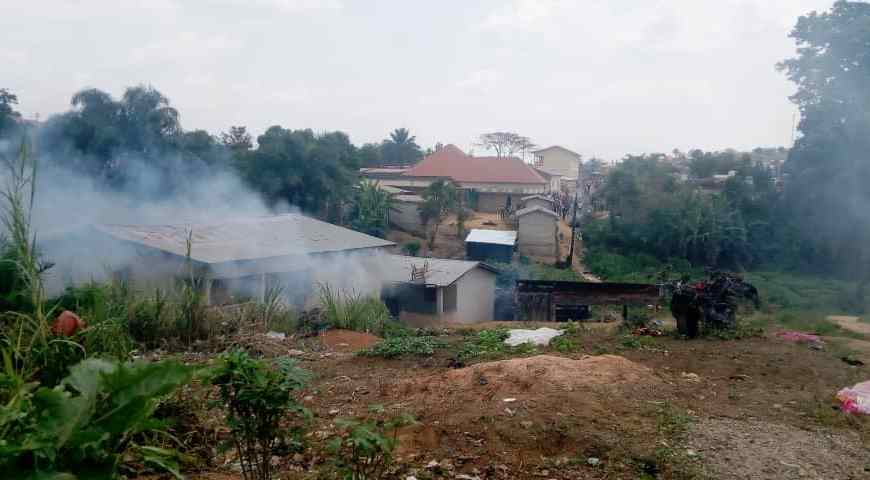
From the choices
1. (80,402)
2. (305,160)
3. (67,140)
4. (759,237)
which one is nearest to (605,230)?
(759,237)

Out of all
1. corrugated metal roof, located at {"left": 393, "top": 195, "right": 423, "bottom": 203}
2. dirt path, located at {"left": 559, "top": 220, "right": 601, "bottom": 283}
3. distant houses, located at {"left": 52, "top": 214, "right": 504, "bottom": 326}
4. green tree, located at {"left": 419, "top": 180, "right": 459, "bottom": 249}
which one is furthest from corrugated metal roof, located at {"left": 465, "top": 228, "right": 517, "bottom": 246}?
distant houses, located at {"left": 52, "top": 214, "right": 504, "bottom": 326}

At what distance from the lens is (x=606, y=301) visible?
49.2ft

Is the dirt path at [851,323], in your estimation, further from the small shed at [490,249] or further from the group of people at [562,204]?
the group of people at [562,204]

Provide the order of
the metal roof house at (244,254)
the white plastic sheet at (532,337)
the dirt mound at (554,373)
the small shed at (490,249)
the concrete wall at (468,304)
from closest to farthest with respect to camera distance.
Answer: the dirt mound at (554,373), the white plastic sheet at (532,337), the metal roof house at (244,254), the concrete wall at (468,304), the small shed at (490,249)

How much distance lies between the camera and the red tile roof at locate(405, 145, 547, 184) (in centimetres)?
3772

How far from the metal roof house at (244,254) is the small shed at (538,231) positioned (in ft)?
40.4

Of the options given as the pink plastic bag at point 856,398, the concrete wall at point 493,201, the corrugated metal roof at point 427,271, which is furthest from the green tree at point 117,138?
the concrete wall at point 493,201

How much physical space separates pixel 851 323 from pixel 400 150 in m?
42.6

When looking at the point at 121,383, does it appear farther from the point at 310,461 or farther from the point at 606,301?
the point at 606,301

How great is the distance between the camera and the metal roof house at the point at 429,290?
17234 mm

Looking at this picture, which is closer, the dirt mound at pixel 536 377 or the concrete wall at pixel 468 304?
the dirt mound at pixel 536 377

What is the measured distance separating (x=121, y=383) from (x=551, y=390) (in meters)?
3.82

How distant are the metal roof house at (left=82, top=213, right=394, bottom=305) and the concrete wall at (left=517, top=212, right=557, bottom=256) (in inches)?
486

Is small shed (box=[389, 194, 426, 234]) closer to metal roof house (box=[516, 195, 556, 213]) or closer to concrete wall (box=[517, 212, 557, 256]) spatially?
concrete wall (box=[517, 212, 557, 256])
